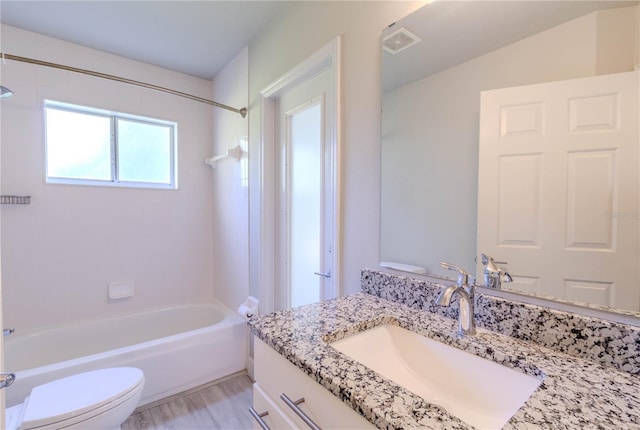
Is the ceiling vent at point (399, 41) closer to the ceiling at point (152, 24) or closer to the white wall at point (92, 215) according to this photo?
the ceiling at point (152, 24)

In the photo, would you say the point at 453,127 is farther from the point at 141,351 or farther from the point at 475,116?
the point at 141,351

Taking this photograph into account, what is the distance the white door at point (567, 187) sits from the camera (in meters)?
0.69

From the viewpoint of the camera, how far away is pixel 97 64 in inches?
91.0

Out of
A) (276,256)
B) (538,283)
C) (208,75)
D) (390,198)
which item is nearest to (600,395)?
(538,283)

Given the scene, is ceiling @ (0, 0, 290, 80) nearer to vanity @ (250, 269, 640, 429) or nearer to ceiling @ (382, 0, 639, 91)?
ceiling @ (382, 0, 639, 91)

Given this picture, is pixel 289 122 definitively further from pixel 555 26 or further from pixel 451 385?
pixel 451 385

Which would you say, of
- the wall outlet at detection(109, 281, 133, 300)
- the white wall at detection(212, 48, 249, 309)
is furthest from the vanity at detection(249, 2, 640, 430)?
the wall outlet at detection(109, 281, 133, 300)

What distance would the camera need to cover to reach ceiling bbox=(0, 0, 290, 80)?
1766mm

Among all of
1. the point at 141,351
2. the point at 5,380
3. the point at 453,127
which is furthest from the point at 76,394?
the point at 453,127

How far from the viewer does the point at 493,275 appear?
0.90m

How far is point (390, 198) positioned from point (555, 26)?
2.30ft

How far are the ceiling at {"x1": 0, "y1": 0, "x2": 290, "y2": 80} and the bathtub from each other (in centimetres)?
215

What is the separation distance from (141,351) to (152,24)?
218cm

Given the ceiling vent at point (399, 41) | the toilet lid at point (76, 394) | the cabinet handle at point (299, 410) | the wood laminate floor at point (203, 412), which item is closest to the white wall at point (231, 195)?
the wood laminate floor at point (203, 412)
